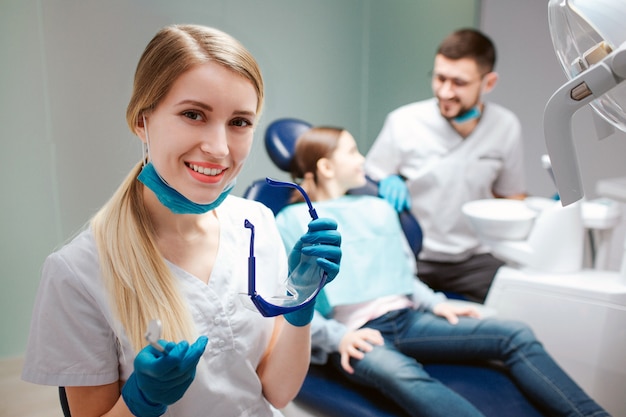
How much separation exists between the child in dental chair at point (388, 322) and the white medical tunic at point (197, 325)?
1.41ft

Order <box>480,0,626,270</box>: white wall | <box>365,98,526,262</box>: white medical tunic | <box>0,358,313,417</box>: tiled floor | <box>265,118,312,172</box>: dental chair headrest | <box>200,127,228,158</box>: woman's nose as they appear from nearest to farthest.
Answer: <box>200,127,228,158</box>: woman's nose, <box>0,358,313,417</box>: tiled floor, <box>265,118,312,172</box>: dental chair headrest, <box>365,98,526,262</box>: white medical tunic, <box>480,0,626,270</box>: white wall

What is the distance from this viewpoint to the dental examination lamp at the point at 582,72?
65 centimetres

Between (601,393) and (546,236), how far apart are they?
45 cm

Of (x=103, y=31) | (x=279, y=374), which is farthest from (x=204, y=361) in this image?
(x=103, y=31)

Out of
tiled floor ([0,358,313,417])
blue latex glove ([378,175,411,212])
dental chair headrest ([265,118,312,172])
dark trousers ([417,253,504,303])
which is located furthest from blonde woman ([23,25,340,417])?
dark trousers ([417,253,504,303])

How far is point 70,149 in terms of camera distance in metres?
0.97

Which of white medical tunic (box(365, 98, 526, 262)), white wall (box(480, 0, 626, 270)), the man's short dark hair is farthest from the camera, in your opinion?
white wall (box(480, 0, 626, 270))

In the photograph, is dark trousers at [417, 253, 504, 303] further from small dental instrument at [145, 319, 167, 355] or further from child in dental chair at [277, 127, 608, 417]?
small dental instrument at [145, 319, 167, 355]

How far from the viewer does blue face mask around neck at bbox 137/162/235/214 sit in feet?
2.56

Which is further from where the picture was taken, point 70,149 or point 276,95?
point 276,95

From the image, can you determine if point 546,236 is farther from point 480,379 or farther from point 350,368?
point 350,368

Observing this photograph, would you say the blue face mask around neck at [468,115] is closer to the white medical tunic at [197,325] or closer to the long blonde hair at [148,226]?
the white medical tunic at [197,325]

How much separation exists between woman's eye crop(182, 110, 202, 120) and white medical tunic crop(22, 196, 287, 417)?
0.84 ft

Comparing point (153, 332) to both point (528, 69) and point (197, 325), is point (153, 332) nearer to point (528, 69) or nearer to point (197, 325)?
point (197, 325)
